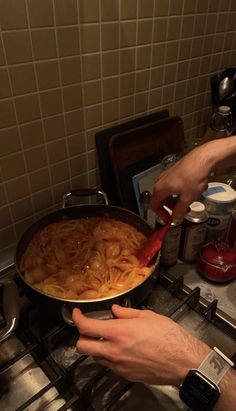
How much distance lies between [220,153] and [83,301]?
0.41 meters

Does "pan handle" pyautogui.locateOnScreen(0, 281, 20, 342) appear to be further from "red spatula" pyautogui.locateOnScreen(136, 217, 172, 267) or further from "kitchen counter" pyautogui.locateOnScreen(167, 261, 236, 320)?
"kitchen counter" pyautogui.locateOnScreen(167, 261, 236, 320)

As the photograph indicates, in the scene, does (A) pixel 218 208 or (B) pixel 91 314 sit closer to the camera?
(B) pixel 91 314

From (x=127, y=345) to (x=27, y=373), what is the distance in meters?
0.27

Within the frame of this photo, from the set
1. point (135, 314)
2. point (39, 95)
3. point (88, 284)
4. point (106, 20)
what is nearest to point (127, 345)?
point (135, 314)

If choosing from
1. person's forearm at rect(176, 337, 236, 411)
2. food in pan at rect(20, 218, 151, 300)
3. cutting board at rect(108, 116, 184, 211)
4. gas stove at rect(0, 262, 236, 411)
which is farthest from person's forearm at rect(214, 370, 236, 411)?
cutting board at rect(108, 116, 184, 211)

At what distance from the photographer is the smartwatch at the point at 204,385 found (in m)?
0.50

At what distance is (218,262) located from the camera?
0.83 metres

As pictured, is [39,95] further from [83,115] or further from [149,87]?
[149,87]

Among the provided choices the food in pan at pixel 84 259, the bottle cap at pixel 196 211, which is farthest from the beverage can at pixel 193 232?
the food in pan at pixel 84 259

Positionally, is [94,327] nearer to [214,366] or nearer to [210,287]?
[214,366]

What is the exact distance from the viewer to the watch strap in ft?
1.67

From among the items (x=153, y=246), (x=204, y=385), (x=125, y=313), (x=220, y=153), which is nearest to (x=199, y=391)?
(x=204, y=385)

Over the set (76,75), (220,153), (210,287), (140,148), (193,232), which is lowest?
(210,287)

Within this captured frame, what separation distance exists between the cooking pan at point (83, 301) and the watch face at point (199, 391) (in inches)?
7.0
